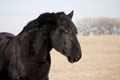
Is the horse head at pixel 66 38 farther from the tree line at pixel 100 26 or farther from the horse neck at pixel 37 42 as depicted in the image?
the tree line at pixel 100 26

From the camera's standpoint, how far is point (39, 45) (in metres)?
6.61

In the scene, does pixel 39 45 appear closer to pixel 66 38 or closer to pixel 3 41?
pixel 66 38

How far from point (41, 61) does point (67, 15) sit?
1.15 metres

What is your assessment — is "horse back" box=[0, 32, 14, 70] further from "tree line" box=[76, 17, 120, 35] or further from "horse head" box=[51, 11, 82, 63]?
"tree line" box=[76, 17, 120, 35]

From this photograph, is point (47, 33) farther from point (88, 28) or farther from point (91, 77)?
point (88, 28)

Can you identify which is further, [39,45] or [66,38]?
[39,45]

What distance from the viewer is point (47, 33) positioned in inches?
255

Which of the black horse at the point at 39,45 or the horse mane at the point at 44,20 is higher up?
the horse mane at the point at 44,20

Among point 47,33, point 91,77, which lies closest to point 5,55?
point 47,33

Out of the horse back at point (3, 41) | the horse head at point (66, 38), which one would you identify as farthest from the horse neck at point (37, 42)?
the horse back at point (3, 41)

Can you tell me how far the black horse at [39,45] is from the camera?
20.5ft

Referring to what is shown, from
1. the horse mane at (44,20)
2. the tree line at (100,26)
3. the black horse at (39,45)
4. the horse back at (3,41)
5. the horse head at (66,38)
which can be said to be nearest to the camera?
the horse head at (66,38)

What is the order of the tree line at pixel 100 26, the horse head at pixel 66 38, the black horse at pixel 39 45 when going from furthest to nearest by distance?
the tree line at pixel 100 26
the black horse at pixel 39 45
the horse head at pixel 66 38

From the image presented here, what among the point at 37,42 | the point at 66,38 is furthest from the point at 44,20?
the point at 66,38
